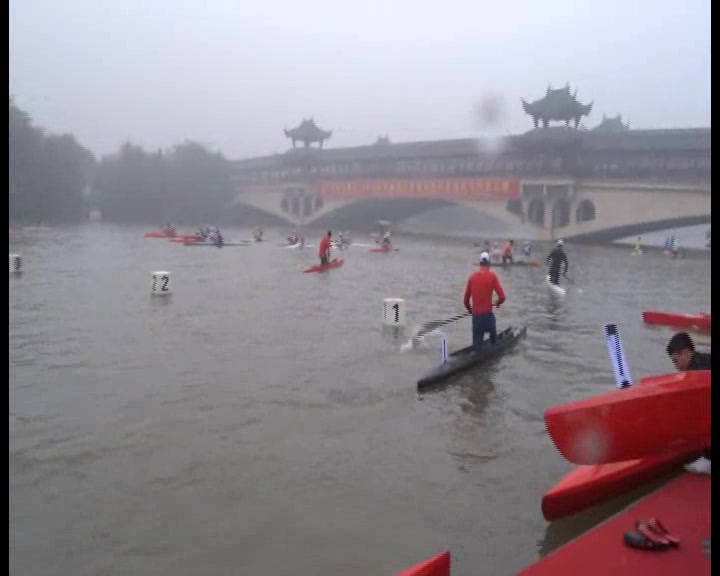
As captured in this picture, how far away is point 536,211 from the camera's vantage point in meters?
53.7

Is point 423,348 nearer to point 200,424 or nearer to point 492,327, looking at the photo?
point 492,327

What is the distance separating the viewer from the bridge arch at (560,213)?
52.2 metres

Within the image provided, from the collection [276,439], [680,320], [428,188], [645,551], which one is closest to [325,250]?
[680,320]

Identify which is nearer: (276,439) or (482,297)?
(276,439)

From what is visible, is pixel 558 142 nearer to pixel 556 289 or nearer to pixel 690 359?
pixel 556 289

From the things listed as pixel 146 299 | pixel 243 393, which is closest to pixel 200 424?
pixel 243 393

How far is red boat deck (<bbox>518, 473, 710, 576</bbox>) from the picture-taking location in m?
4.07

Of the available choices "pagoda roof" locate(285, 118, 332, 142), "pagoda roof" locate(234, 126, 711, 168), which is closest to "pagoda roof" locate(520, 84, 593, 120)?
"pagoda roof" locate(234, 126, 711, 168)

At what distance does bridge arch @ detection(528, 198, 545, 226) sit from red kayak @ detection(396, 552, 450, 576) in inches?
2017

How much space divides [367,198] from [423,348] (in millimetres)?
53985

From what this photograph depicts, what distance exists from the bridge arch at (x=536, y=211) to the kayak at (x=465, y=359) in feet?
143

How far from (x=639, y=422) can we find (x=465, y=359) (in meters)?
4.59

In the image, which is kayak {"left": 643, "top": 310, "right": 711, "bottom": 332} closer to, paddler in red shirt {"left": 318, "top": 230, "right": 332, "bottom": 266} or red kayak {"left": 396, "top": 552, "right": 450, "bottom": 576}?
red kayak {"left": 396, "top": 552, "right": 450, "bottom": 576}

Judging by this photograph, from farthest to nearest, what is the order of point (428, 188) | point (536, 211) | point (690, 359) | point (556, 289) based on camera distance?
point (428, 188) → point (536, 211) → point (556, 289) → point (690, 359)
